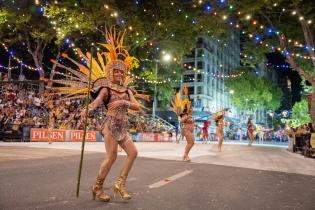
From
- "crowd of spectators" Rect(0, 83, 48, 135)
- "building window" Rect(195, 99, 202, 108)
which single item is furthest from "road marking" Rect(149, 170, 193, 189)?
"building window" Rect(195, 99, 202, 108)

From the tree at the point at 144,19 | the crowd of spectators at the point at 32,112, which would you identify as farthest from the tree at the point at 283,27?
the crowd of spectators at the point at 32,112

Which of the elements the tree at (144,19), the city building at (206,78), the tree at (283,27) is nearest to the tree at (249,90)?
the city building at (206,78)

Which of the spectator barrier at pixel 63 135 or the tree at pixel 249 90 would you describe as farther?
the tree at pixel 249 90

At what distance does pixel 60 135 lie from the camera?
24.7 meters

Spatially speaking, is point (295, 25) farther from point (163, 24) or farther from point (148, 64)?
point (148, 64)

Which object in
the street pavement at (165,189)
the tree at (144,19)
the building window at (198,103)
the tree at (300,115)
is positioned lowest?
the street pavement at (165,189)

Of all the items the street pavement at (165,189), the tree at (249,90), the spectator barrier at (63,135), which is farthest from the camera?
the tree at (249,90)

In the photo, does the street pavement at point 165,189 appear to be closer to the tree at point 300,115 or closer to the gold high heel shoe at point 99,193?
the gold high heel shoe at point 99,193

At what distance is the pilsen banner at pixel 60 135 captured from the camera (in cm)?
2330

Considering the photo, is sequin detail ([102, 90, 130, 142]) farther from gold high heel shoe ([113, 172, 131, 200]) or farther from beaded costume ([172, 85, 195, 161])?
beaded costume ([172, 85, 195, 161])

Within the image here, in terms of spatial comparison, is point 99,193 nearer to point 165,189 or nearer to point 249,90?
point 165,189

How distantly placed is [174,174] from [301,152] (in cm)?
1351

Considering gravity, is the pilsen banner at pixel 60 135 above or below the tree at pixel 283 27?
below

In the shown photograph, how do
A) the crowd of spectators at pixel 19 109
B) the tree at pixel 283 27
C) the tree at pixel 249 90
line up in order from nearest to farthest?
the tree at pixel 283 27 < the crowd of spectators at pixel 19 109 < the tree at pixel 249 90
